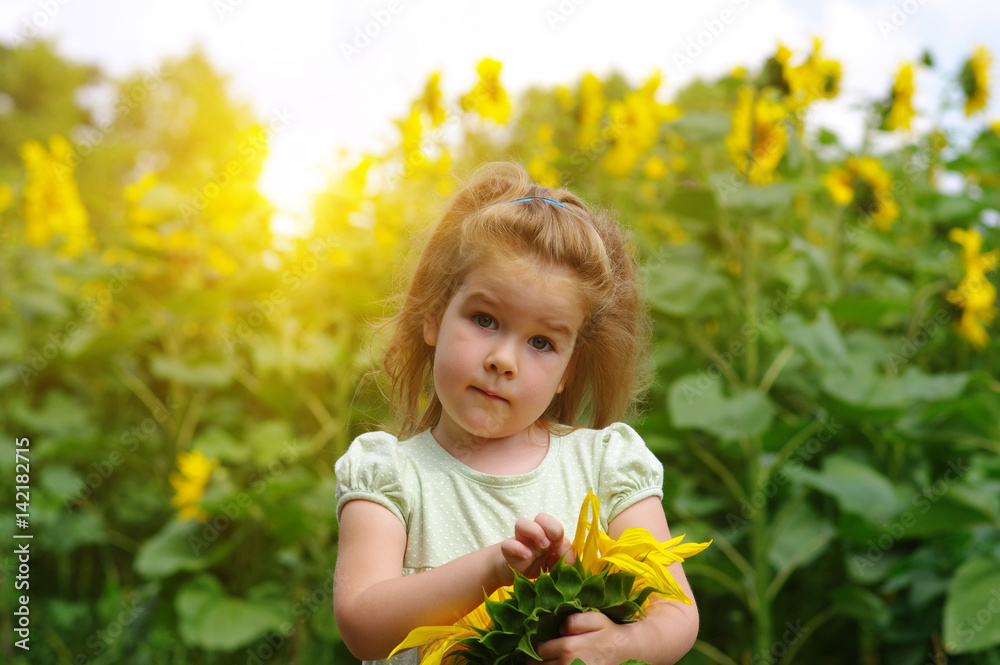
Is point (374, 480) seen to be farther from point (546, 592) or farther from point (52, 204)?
point (52, 204)

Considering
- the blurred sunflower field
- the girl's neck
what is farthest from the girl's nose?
the blurred sunflower field

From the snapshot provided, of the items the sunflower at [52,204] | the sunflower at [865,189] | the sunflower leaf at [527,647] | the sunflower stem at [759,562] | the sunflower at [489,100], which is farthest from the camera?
the sunflower at [52,204]

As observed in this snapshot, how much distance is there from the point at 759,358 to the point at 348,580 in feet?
6.34

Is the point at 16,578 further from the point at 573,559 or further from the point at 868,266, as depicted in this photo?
the point at 868,266

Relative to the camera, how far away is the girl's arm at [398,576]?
2.42 feet

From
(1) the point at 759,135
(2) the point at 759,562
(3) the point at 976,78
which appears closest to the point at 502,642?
(2) the point at 759,562

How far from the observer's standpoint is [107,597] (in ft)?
9.26

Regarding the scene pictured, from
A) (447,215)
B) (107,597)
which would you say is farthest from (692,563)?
(107,597)

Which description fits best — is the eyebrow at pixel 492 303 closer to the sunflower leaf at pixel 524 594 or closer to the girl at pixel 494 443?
the girl at pixel 494 443

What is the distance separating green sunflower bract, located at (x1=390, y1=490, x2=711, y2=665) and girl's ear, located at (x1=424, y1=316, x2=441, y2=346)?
30 centimetres

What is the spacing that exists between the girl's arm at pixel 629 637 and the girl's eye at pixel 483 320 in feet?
1.01

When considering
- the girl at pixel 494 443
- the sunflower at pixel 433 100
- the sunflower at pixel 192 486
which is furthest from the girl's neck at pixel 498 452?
the sunflower at pixel 192 486

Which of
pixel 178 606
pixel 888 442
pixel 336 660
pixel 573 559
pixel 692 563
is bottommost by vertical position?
pixel 336 660

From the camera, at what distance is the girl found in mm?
809
